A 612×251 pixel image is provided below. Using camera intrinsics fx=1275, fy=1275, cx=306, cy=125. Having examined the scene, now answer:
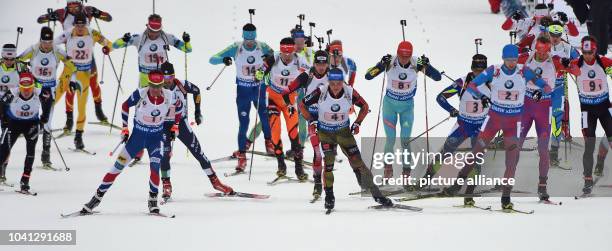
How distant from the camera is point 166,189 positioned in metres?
15.8

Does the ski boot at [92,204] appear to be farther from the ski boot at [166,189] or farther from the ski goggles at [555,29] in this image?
the ski goggles at [555,29]

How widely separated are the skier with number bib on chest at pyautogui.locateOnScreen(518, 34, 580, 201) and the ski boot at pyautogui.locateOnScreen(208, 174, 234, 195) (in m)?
3.70

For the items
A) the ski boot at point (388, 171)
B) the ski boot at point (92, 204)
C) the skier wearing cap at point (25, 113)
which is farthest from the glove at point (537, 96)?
the skier wearing cap at point (25, 113)

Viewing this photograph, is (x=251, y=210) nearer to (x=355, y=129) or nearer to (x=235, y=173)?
(x=355, y=129)

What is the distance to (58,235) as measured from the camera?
1367cm

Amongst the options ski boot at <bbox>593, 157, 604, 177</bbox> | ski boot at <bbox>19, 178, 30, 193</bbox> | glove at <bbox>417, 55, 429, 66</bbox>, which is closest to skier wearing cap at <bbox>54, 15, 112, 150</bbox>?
ski boot at <bbox>19, 178, 30, 193</bbox>

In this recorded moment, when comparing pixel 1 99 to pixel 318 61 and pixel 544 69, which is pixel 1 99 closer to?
pixel 318 61

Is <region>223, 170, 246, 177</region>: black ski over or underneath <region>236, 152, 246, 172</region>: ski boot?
underneath

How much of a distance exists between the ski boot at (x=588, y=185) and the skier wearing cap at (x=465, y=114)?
154 centimetres

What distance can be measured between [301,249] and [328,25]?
15.7m

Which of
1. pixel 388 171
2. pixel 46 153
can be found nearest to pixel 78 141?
pixel 46 153

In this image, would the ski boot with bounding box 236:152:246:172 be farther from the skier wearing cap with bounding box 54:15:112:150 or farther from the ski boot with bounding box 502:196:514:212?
the ski boot with bounding box 502:196:514:212

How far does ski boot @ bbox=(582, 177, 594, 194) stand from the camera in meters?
16.2

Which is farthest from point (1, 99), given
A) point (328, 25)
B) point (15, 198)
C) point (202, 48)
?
point (328, 25)
